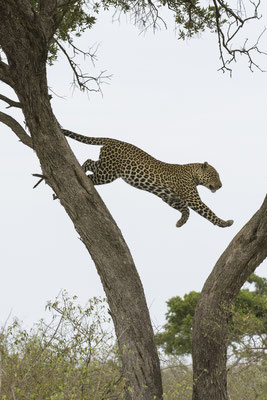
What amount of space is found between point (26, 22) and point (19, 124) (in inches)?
63.3

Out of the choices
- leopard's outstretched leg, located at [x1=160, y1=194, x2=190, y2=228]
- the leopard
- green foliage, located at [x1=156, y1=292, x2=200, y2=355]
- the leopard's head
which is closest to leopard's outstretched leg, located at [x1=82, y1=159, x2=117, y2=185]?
the leopard

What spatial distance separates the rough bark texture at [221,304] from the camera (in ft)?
22.1

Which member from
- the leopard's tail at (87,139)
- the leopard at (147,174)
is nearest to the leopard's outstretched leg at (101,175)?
the leopard at (147,174)

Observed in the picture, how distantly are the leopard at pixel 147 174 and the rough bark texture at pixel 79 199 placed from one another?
1629 millimetres

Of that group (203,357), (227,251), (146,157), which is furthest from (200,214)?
(203,357)

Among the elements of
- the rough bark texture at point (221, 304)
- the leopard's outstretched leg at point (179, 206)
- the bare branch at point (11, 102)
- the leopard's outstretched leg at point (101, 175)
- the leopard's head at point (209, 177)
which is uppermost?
the bare branch at point (11, 102)

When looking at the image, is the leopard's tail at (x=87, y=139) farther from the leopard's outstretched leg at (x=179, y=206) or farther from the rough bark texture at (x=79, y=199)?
the rough bark texture at (x=79, y=199)

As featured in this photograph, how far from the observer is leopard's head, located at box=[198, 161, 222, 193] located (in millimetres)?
9914

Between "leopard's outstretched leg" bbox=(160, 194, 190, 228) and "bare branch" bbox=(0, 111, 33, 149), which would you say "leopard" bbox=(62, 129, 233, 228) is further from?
"bare branch" bbox=(0, 111, 33, 149)

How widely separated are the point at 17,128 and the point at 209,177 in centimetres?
361

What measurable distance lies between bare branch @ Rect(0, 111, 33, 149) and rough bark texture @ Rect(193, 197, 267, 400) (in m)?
2.84

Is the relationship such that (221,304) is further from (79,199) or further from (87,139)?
(87,139)

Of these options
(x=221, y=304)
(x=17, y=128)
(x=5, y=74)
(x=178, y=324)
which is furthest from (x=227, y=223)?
(x=178, y=324)

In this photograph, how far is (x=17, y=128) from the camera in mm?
7715
